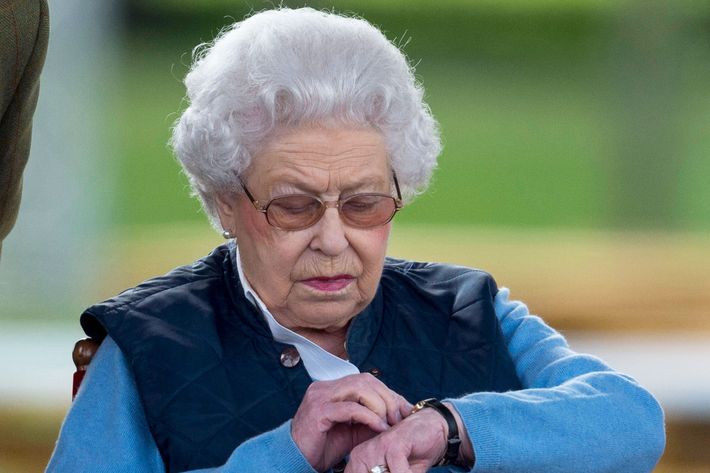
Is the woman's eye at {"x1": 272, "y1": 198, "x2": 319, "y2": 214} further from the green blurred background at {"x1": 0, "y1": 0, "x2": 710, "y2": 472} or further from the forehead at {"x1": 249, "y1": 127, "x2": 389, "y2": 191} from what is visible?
the green blurred background at {"x1": 0, "y1": 0, "x2": 710, "y2": 472}

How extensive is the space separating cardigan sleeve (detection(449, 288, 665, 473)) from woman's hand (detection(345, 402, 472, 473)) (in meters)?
0.05

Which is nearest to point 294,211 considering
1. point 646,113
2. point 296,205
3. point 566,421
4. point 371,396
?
point 296,205

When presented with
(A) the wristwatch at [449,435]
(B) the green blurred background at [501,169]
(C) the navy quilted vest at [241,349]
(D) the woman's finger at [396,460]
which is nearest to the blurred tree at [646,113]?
(B) the green blurred background at [501,169]

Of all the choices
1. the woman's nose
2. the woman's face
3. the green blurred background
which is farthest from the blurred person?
the green blurred background

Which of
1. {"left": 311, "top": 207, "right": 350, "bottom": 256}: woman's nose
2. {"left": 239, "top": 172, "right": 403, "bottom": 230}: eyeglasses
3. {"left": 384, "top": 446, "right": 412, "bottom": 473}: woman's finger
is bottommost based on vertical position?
{"left": 384, "top": 446, "right": 412, "bottom": 473}: woman's finger

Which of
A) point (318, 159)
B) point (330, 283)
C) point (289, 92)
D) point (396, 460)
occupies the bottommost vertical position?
point (396, 460)

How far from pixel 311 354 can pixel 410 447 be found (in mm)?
427

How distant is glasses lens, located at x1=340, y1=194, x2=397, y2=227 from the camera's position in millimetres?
2191

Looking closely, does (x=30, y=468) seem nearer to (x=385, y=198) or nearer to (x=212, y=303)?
(x=212, y=303)

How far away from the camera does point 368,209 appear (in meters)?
2.21

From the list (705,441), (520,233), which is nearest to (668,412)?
(705,441)

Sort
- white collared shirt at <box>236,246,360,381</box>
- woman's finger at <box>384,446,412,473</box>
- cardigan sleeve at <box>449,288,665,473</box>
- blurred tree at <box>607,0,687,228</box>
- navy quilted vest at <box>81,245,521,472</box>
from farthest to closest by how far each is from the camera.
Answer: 1. blurred tree at <box>607,0,687,228</box>
2. white collared shirt at <box>236,246,360,381</box>
3. navy quilted vest at <box>81,245,521,472</box>
4. cardigan sleeve at <box>449,288,665,473</box>
5. woman's finger at <box>384,446,412,473</box>

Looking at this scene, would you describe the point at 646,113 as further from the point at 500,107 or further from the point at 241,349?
the point at 241,349

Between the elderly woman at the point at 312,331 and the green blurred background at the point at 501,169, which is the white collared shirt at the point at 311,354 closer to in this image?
the elderly woman at the point at 312,331
